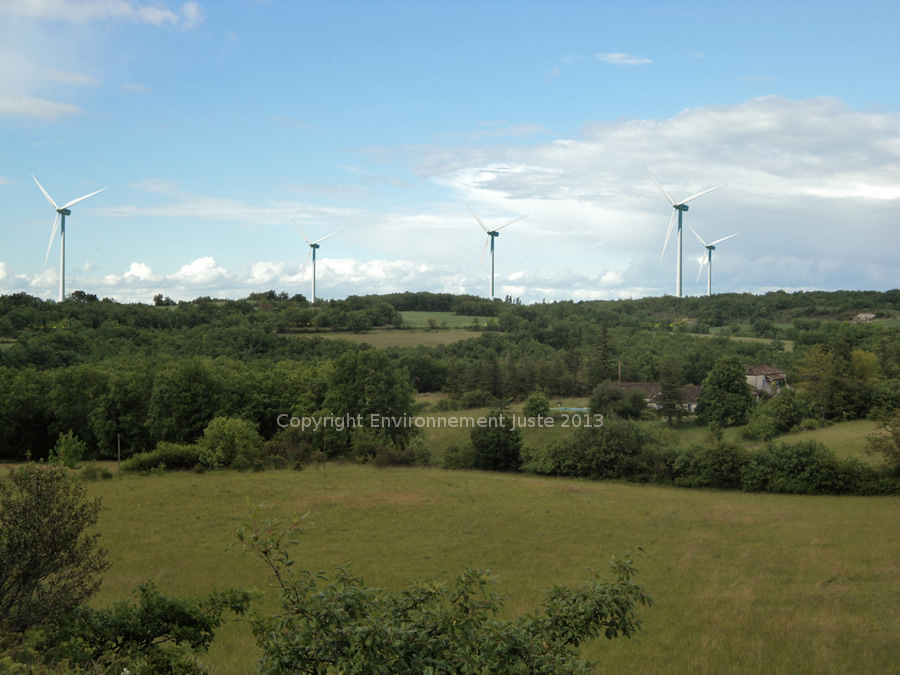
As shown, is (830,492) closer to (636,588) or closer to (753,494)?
(753,494)

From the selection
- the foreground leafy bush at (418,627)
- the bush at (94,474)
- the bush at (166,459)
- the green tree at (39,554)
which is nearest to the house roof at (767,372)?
A: the bush at (166,459)

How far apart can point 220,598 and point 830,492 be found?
144 ft

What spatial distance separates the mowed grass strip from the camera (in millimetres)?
15672

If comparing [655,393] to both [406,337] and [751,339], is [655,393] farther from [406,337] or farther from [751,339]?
[406,337]

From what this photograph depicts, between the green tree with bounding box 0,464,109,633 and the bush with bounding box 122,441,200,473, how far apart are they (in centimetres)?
3749

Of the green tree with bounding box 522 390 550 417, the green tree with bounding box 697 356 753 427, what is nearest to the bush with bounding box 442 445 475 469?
the green tree with bounding box 522 390 550 417

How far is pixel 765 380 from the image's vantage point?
81.9m

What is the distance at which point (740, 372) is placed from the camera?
227ft

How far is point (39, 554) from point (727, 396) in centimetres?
6991

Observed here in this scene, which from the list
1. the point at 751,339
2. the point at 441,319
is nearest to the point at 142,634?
the point at 751,339

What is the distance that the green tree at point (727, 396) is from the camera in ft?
223

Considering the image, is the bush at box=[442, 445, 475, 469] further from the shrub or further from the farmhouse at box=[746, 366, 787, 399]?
the farmhouse at box=[746, 366, 787, 399]

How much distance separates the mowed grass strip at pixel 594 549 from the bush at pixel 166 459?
3.05 metres

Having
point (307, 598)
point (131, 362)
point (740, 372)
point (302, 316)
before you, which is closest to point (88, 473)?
point (131, 362)
